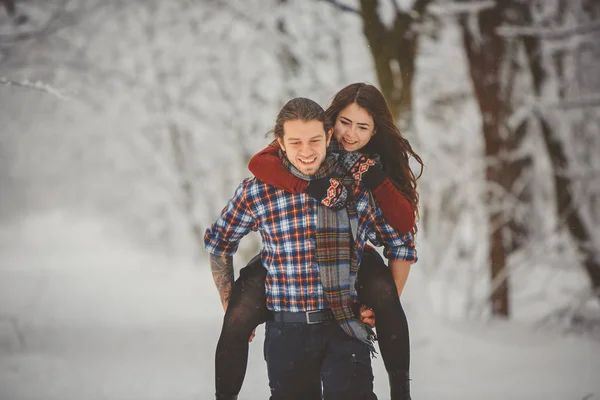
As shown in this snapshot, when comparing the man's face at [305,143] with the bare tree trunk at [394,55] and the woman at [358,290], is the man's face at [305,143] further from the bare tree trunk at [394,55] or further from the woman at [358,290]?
the bare tree trunk at [394,55]

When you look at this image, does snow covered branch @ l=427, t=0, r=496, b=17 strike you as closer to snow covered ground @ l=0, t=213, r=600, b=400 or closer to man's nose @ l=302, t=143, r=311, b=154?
snow covered ground @ l=0, t=213, r=600, b=400

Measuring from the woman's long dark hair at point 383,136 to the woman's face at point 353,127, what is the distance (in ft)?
0.06

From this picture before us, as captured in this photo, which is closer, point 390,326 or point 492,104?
point 390,326

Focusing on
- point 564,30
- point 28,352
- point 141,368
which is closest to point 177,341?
point 141,368

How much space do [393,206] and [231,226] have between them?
55 cm

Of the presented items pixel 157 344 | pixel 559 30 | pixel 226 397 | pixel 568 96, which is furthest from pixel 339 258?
pixel 568 96

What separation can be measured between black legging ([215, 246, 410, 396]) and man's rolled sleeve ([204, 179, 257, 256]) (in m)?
0.14

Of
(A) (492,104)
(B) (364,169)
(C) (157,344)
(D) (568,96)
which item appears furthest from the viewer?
(D) (568,96)

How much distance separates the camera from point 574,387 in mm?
3535

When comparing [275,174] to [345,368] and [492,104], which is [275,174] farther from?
[492,104]

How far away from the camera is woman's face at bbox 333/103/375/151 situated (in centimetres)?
211

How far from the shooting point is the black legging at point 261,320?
195 cm

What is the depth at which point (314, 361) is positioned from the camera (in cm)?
191

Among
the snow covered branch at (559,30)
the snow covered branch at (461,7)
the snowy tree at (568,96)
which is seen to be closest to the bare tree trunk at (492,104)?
the snow covered branch at (461,7)
